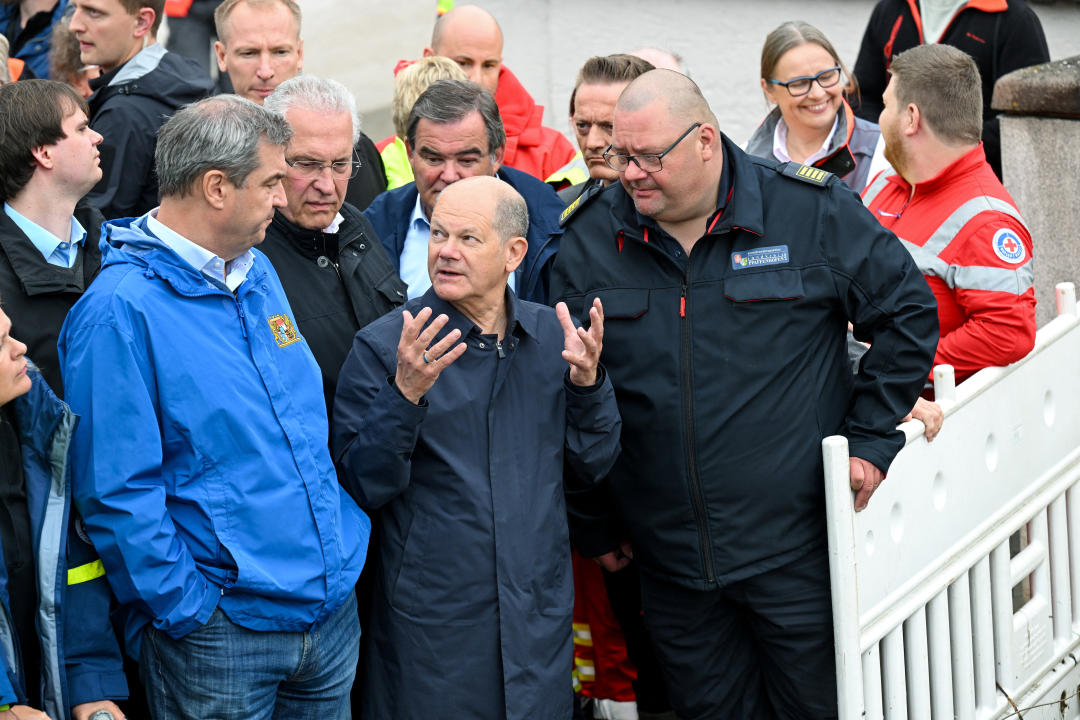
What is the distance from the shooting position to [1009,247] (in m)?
3.71

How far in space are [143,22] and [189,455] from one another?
7.06 ft

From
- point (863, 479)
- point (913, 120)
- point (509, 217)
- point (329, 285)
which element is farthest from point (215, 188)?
point (913, 120)

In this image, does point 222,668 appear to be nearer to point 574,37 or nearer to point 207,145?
point 207,145

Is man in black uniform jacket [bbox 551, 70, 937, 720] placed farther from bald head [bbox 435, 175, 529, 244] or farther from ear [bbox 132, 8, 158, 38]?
ear [bbox 132, 8, 158, 38]

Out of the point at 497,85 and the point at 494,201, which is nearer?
the point at 494,201

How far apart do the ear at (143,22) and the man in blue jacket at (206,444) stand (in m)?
1.65

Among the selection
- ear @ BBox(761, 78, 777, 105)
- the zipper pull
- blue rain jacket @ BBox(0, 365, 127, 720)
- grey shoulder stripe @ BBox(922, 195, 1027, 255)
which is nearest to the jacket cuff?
blue rain jacket @ BBox(0, 365, 127, 720)

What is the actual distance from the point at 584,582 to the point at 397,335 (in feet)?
4.62

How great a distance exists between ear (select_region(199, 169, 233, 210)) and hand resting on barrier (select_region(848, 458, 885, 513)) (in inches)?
64.2

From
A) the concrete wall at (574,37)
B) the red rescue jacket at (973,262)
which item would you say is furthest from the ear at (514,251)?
the concrete wall at (574,37)

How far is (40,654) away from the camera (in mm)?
2725

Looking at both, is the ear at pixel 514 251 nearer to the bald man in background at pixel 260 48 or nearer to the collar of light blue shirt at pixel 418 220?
the collar of light blue shirt at pixel 418 220

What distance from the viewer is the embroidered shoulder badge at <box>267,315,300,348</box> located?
9.71 ft

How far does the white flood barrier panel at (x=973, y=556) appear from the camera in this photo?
3340mm
